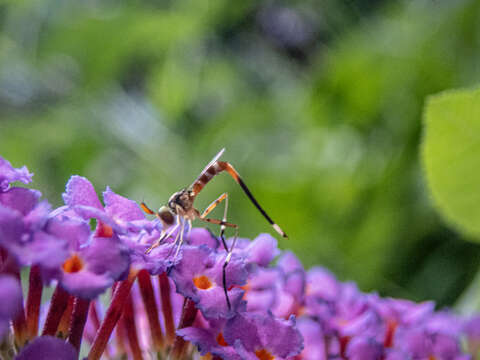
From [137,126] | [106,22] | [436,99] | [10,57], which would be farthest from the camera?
[137,126]

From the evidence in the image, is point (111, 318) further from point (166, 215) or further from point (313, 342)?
point (313, 342)

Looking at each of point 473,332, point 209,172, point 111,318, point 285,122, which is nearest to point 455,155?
point 473,332

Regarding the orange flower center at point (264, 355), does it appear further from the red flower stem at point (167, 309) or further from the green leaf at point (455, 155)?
the green leaf at point (455, 155)

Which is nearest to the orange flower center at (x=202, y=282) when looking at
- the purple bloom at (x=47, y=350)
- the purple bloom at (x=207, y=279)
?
the purple bloom at (x=207, y=279)

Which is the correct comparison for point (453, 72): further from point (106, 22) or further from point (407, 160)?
point (106, 22)

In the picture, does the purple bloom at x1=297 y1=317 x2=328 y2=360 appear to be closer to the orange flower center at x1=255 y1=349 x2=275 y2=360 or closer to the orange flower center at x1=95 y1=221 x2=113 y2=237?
the orange flower center at x1=255 y1=349 x2=275 y2=360

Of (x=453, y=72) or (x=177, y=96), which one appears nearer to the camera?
(x=453, y=72)

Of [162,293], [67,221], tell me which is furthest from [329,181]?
[67,221]
